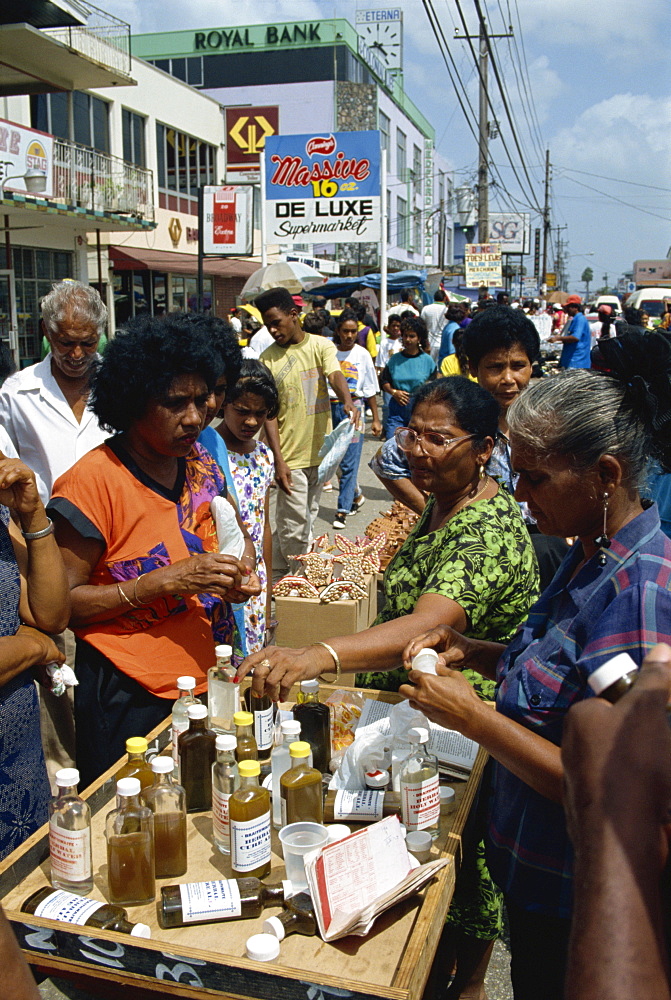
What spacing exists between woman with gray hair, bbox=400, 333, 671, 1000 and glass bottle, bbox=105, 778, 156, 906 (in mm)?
684

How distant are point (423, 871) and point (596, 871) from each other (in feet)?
3.45

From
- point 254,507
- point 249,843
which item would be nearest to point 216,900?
point 249,843

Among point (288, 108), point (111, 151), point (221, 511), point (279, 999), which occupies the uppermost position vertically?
point (288, 108)

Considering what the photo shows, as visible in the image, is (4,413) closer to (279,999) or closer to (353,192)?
(279,999)

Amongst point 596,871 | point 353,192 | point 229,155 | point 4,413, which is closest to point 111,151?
point 229,155

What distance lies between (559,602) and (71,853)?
1.26m

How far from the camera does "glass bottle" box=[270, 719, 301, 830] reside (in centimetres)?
209

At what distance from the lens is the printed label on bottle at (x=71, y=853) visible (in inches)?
73.3

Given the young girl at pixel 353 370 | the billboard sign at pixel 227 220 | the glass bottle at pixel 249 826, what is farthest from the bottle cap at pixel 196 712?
the billboard sign at pixel 227 220

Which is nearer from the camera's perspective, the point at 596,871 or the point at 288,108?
the point at 596,871

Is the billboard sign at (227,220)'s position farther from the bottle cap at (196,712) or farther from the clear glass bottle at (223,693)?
the bottle cap at (196,712)

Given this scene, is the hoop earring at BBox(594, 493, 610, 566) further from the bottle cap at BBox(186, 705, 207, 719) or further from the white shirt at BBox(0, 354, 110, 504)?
the white shirt at BBox(0, 354, 110, 504)

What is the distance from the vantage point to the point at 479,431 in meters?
2.84

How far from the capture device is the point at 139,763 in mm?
2141
